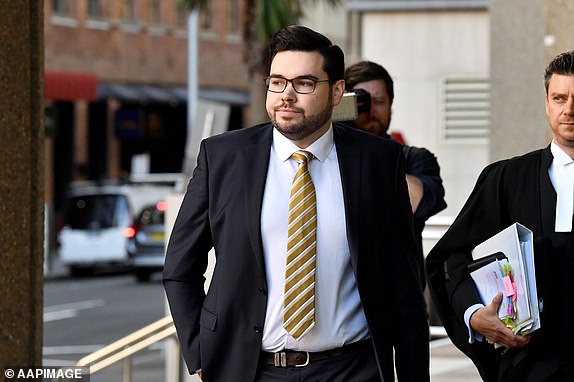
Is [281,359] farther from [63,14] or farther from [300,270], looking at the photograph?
[63,14]

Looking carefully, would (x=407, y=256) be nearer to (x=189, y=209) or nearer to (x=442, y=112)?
(x=189, y=209)

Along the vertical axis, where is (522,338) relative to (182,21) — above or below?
below

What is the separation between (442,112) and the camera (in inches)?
813

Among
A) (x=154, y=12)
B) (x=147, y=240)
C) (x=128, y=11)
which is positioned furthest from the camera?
(x=154, y=12)

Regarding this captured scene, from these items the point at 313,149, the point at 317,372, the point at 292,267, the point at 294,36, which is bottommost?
the point at 317,372

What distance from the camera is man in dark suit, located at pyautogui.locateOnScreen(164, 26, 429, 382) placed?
174 inches

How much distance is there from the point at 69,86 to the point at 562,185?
1544 inches

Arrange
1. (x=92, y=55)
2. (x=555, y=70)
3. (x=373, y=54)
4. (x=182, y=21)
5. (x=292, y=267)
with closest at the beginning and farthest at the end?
(x=292, y=267)
(x=555, y=70)
(x=373, y=54)
(x=92, y=55)
(x=182, y=21)

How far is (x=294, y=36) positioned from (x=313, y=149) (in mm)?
329

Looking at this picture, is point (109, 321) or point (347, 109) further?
point (109, 321)

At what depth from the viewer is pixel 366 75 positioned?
621cm

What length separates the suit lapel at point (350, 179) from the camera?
4.44 meters

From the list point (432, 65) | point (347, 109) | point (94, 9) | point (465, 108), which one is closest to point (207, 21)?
point (94, 9)

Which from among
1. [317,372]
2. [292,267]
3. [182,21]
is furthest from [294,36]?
[182,21]
